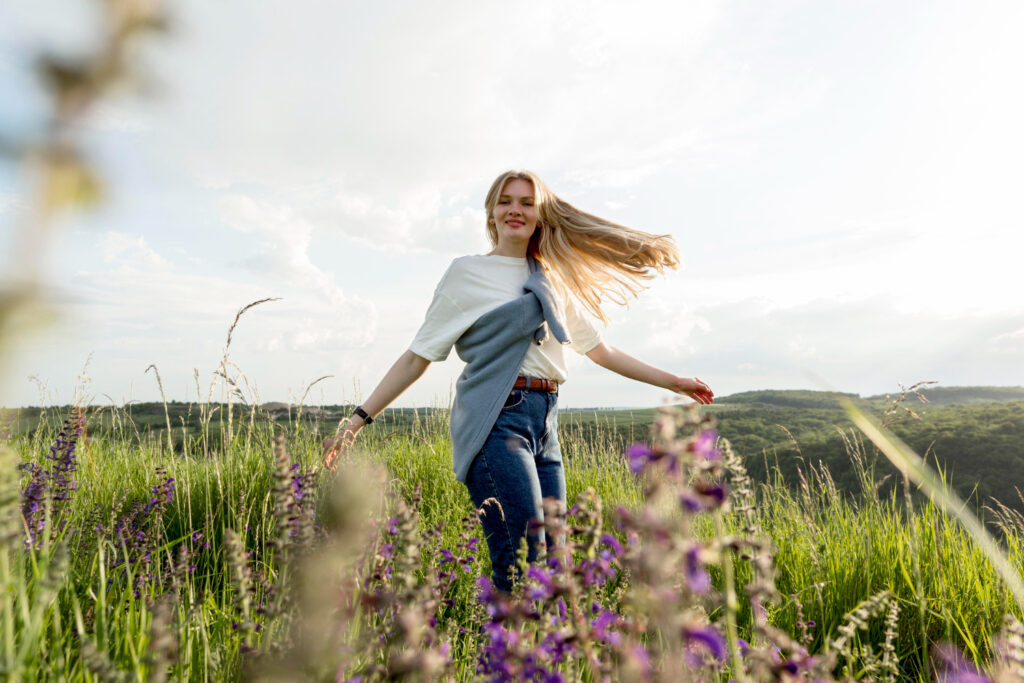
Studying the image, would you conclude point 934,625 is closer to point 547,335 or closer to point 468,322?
point 547,335

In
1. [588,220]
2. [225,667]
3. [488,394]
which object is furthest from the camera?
[588,220]

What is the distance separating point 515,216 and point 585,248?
2.24 feet

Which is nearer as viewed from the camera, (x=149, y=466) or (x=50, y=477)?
(x=50, y=477)

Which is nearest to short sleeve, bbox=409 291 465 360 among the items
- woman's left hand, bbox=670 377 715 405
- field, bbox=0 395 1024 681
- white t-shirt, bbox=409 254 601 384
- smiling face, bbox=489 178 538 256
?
white t-shirt, bbox=409 254 601 384

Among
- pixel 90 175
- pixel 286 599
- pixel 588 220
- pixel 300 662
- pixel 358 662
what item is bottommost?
pixel 358 662

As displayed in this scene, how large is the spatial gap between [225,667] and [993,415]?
61.9ft

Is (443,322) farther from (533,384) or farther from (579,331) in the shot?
(579,331)

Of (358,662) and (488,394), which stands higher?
(488,394)

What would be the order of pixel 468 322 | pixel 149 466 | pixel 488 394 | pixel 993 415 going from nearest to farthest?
pixel 488 394
pixel 468 322
pixel 149 466
pixel 993 415

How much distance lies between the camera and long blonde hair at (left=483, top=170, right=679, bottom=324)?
4.19 metres

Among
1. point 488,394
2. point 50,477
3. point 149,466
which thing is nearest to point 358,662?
point 488,394

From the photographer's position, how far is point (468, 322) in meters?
3.53

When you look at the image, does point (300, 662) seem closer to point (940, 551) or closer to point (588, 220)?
point (588, 220)

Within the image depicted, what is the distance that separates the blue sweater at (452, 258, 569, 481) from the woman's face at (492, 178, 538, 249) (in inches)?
18.7
